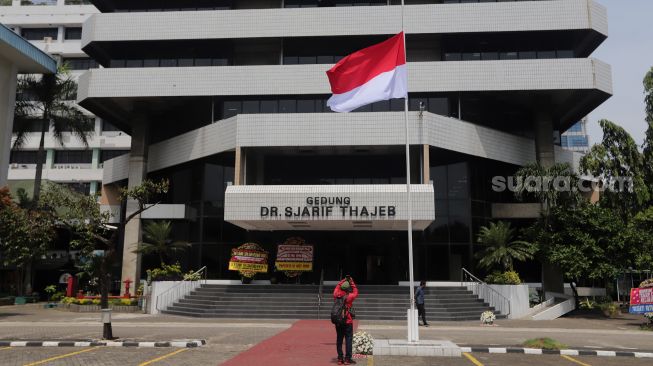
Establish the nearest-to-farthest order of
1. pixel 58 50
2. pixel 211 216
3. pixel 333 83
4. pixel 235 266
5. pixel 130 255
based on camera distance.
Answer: pixel 333 83
pixel 235 266
pixel 211 216
pixel 130 255
pixel 58 50

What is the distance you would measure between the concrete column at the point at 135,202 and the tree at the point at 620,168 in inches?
1144

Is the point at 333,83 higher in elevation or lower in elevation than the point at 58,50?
lower

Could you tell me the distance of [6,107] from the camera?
35.8 m

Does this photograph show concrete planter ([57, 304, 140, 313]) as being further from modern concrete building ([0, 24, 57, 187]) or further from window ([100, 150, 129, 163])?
window ([100, 150, 129, 163])

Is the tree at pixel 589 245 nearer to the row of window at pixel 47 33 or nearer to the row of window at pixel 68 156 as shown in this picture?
the row of window at pixel 68 156

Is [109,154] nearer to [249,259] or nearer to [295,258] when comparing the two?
[249,259]

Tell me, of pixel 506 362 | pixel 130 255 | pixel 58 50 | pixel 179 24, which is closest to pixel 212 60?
pixel 179 24

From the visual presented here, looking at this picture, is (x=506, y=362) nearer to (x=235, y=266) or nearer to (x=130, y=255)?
(x=235, y=266)

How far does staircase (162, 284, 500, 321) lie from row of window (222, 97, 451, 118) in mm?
11071

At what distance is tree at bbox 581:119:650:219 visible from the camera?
31094 mm

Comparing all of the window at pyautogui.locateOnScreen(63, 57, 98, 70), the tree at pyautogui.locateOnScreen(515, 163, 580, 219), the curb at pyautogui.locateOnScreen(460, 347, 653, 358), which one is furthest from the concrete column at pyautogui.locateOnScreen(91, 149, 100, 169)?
the curb at pyautogui.locateOnScreen(460, 347, 653, 358)

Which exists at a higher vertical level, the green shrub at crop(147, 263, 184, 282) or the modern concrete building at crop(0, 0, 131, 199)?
the modern concrete building at crop(0, 0, 131, 199)

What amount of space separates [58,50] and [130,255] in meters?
37.3

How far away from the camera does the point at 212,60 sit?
36.6 metres
